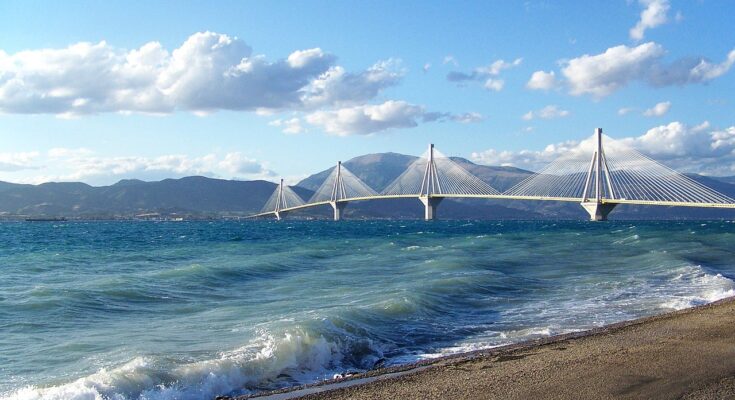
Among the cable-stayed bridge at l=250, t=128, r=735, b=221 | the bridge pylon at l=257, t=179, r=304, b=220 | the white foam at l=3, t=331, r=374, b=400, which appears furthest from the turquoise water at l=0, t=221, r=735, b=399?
the bridge pylon at l=257, t=179, r=304, b=220

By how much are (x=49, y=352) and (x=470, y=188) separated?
8876 centimetres

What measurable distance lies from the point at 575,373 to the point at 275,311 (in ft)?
23.7

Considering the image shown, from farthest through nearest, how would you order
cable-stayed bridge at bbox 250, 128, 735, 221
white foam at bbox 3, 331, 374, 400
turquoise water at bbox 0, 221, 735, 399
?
cable-stayed bridge at bbox 250, 128, 735, 221 < turquoise water at bbox 0, 221, 735, 399 < white foam at bbox 3, 331, 374, 400

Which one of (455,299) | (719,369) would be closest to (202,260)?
(455,299)

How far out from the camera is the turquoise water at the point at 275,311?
29.2 ft

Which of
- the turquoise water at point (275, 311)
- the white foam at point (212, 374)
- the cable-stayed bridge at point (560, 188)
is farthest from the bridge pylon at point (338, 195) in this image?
the white foam at point (212, 374)

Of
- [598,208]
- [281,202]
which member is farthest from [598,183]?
[281,202]

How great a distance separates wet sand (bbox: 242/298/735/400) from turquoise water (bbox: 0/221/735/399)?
3.42 ft

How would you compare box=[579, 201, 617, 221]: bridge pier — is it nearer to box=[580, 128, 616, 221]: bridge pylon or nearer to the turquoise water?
box=[580, 128, 616, 221]: bridge pylon

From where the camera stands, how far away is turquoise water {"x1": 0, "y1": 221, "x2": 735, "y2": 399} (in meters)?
8.90

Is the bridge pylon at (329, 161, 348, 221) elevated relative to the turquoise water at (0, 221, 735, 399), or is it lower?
elevated

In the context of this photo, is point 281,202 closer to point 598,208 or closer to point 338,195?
point 338,195

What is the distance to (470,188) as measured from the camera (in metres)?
96.8

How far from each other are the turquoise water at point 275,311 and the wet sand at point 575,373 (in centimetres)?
104
